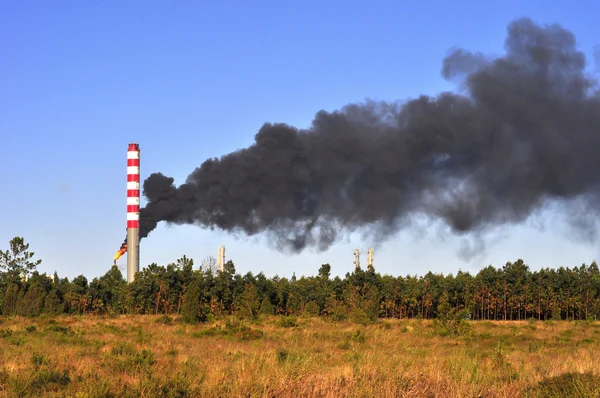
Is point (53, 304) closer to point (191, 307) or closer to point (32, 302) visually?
point (32, 302)

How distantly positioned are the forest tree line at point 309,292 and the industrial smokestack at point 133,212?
88.3 inches

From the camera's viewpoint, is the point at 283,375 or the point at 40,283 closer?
the point at 283,375

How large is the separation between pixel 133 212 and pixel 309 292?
2110cm

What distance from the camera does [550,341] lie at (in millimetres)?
35000

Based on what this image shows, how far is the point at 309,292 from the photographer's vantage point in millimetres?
74000

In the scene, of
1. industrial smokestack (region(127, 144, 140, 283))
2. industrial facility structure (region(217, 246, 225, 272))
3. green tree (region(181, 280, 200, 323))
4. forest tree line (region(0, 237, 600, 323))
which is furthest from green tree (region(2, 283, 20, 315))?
industrial facility structure (region(217, 246, 225, 272))

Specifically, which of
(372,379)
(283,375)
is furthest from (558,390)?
(283,375)

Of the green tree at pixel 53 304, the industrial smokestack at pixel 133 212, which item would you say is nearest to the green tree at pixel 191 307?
the green tree at pixel 53 304

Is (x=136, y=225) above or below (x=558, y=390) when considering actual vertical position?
above

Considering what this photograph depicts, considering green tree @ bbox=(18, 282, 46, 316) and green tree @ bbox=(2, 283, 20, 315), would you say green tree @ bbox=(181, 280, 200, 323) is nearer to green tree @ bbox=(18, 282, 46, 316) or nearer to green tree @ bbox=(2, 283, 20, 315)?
green tree @ bbox=(18, 282, 46, 316)

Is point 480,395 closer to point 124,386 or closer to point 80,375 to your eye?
point 124,386

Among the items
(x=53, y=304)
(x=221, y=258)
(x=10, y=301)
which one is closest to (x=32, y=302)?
(x=53, y=304)

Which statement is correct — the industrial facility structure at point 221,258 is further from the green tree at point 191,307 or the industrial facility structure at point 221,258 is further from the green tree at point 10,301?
the green tree at point 191,307

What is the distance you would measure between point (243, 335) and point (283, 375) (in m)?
20.1
